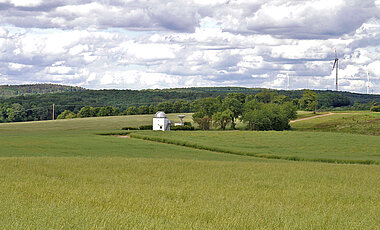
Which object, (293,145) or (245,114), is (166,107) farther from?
(293,145)

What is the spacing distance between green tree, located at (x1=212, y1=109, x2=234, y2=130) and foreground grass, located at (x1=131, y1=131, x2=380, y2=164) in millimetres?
28674

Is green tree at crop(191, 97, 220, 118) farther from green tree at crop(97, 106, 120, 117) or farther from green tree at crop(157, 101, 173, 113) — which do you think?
green tree at crop(97, 106, 120, 117)

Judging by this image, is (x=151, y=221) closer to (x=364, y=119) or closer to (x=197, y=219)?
(x=197, y=219)

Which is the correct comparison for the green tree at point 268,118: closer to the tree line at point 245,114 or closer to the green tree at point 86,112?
the tree line at point 245,114

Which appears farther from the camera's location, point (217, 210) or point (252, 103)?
point (252, 103)

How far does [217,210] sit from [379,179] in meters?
15.5

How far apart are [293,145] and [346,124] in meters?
50.1

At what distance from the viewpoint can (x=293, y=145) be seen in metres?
62.9

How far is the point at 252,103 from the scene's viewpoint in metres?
118

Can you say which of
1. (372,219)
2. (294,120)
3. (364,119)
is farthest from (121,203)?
(294,120)

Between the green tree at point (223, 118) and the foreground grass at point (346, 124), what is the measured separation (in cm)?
1678

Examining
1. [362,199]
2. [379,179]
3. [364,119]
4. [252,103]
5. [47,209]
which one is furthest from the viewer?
[252,103]

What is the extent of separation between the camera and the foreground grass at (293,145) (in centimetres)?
4788

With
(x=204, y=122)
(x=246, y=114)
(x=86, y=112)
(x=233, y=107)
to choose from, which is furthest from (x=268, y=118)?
(x=86, y=112)
